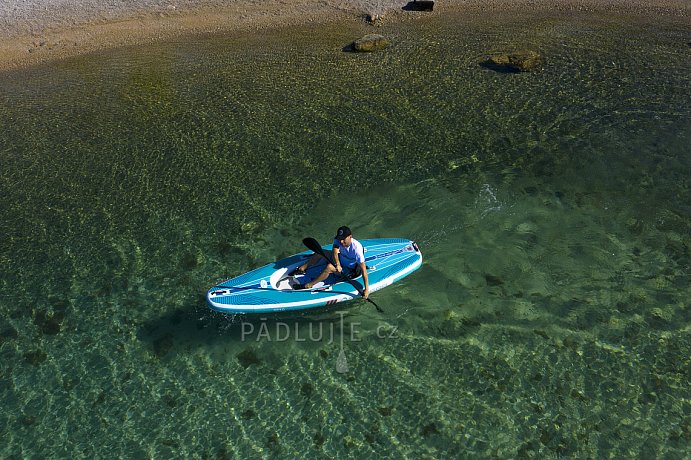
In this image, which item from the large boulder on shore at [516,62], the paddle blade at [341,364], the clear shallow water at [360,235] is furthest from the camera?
the large boulder on shore at [516,62]

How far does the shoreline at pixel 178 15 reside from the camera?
21266 mm

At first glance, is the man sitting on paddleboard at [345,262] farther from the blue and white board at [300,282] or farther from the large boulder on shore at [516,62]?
the large boulder on shore at [516,62]

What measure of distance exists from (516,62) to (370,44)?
5.36m

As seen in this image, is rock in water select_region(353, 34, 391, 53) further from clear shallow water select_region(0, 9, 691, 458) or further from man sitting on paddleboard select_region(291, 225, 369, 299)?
man sitting on paddleboard select_region(291, 225, 369, 299)

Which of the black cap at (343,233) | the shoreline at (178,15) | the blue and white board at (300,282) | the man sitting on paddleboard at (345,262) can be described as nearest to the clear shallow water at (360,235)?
the blue and white board at (300,282)

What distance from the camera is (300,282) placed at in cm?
1048

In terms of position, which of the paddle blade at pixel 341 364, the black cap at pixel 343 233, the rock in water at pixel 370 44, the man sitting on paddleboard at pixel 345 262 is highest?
the rock in water at pixel 370 44

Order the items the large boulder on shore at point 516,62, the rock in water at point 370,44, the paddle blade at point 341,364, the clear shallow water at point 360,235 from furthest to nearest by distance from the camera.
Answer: the rock in water at point 370,44 → the large boulder on shore at point 516,62 → the paddle blade at point 341,364 → the clear shallow water at point 360,235

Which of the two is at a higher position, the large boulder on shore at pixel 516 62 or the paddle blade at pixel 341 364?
the large boulder on shore at pixel 516 62

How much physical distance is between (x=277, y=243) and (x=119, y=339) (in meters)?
3.81

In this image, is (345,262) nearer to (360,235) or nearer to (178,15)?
(360,235)

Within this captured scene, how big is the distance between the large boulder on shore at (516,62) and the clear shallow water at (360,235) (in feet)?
1.62

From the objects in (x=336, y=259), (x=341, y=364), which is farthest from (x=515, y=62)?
(x=341, y=364)

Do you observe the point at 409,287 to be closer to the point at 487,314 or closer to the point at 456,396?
the point at 487,314
